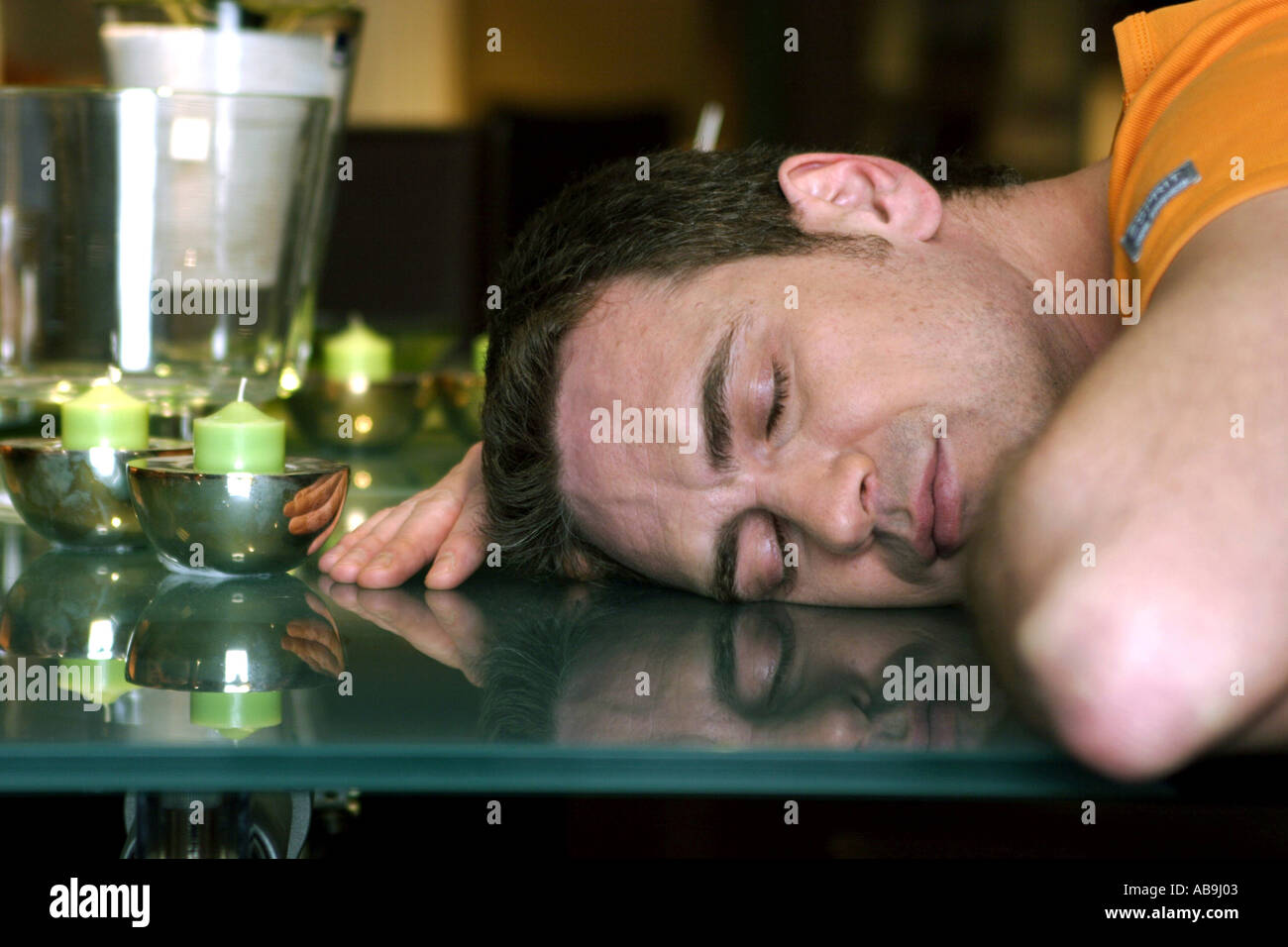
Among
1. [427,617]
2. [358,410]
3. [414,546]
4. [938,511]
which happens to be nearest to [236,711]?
[427,617]

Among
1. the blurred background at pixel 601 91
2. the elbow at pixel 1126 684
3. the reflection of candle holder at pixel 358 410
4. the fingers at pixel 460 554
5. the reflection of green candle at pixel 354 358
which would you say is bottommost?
the elbow at pixel 1126 684

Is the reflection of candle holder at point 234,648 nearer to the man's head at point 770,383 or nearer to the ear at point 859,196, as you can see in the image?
the man's head at point 770,383

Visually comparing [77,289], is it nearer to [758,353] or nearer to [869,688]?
[758,353]

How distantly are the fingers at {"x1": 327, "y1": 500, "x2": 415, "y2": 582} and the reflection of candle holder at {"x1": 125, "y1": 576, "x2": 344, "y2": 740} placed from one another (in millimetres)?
34

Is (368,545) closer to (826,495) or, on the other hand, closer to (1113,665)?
(826,495)

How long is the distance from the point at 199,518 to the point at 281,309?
17.4 inches

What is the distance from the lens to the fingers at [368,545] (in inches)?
37.1

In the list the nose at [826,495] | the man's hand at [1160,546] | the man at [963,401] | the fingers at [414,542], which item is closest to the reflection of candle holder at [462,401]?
the man at [963,401]

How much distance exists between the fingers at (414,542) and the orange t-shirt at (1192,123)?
51cm

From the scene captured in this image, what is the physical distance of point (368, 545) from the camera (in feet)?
3.19

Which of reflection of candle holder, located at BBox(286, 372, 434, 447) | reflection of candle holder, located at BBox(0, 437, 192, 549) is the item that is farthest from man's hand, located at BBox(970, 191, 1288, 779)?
reflection of candle holder, located at BBox(286, 372, 434, 447)

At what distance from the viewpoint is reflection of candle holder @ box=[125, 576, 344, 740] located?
64 centimetres

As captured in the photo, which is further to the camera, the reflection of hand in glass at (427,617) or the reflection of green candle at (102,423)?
the reflection of green candle at (102,423)

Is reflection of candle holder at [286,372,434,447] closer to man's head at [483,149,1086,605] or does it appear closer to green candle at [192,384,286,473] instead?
man's head at [483,149,1086,605]
